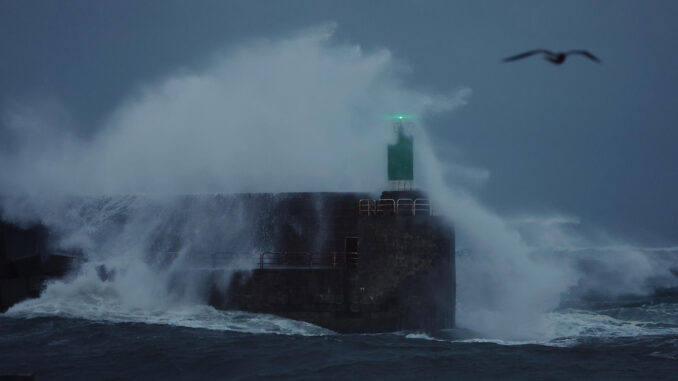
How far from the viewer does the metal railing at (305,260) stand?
18594 millimetres

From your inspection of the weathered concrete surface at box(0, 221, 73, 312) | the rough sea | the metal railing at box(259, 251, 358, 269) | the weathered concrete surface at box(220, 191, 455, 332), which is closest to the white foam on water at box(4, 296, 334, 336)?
the rough sea

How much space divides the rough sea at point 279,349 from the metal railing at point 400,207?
134 inches

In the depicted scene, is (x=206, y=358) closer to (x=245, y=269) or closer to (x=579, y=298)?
(x=245, y=269)

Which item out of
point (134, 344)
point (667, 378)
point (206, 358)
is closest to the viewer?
point (667, 378)

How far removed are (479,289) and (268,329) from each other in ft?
24.3

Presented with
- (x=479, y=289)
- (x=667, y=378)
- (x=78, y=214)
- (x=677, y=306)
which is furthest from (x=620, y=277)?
(x=78, y=214)

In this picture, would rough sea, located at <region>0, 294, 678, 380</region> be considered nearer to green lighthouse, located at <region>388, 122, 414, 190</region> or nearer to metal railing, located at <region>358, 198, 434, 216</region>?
metal railing, located at <region>358, 198, 434, 216</region>

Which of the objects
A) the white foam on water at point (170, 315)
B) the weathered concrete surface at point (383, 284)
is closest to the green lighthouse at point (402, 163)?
the weathered concrete surface at point (383, 284)

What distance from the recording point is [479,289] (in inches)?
799

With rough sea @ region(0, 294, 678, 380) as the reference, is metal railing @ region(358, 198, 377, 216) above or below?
above

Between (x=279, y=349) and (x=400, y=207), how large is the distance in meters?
5.79

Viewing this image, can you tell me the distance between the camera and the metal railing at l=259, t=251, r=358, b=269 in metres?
18.6

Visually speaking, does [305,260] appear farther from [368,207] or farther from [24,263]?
[24,263]

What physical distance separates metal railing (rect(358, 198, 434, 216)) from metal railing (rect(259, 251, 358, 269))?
4.91 feet
